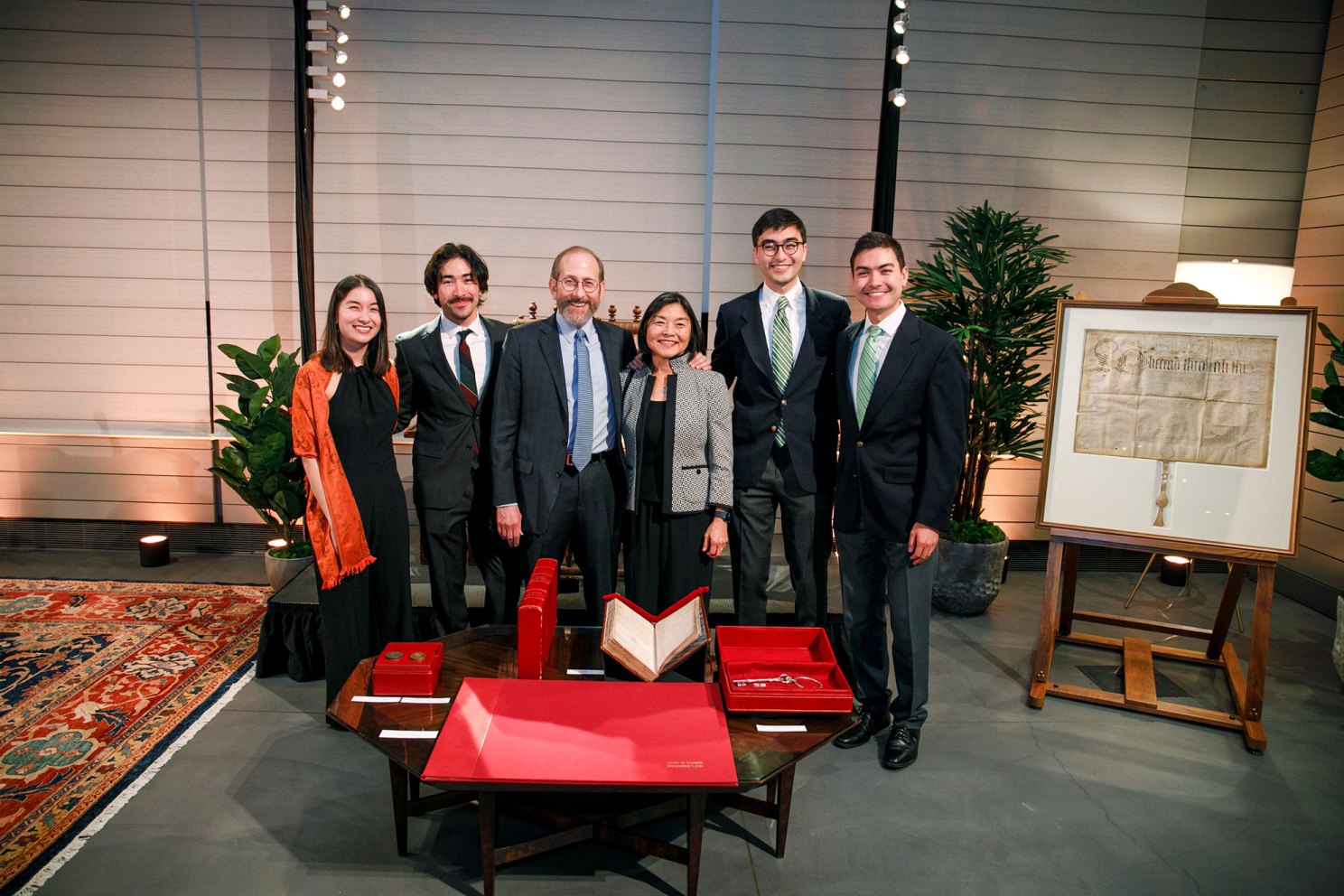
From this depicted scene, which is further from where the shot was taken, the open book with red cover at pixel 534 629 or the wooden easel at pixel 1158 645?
the wooden easel at pixel 1158 645

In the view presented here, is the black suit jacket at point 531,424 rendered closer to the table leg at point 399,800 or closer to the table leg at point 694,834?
the table leg at point 399,800

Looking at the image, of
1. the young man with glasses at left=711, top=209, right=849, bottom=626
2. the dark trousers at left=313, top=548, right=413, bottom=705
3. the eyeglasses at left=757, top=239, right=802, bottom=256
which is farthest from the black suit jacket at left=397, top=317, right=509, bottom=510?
the eyeglasses at left=757, top=239, right=802, bottom=256

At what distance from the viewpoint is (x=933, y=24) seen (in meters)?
4.61

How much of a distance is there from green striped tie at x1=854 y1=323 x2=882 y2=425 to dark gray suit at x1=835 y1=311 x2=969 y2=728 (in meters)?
0.03

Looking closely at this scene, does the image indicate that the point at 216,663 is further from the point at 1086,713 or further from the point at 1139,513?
the point at 1139,513

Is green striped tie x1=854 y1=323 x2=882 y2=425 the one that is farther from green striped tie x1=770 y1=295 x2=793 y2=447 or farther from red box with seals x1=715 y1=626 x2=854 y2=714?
Answer: red box with seals x1=715 y1=626 x2=854 y2=714

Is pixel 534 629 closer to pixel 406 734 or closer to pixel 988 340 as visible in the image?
pixel 406 734

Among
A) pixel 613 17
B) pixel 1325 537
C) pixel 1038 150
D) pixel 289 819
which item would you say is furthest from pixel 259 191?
pixel 1325 537

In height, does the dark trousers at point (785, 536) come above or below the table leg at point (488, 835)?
above

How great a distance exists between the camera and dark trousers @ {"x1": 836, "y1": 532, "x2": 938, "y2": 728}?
110 inches

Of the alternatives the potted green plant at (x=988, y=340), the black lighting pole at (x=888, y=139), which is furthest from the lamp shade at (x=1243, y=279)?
the black lighting pole at (x=888, y=139)

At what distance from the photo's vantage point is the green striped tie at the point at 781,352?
2.93 metres

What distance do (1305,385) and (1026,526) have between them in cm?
230

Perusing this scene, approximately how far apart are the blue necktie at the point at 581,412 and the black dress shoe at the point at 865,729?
1.35 metres
